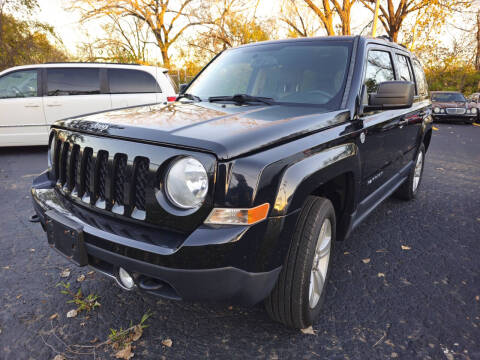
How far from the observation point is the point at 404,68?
11.9 ft

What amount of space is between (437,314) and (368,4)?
989 inches

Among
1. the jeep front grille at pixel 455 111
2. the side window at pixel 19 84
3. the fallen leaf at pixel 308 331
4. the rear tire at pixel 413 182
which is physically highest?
the side window at pixel 19 84

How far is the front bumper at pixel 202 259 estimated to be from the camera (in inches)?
58.8

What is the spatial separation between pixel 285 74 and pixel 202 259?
5.97 feet

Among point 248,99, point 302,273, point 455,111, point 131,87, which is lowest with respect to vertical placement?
point 302,273

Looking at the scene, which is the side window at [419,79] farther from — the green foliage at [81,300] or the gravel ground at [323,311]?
the green foliage at [81,300]

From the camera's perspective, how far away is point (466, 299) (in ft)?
7.95

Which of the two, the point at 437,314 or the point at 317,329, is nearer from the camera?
the point at 317,329

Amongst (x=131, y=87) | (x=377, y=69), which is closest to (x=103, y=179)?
(x=377, y=69)

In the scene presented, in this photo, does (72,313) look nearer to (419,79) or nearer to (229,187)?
(229,187)

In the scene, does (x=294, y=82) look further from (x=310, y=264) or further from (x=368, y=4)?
(x=368, y=4)

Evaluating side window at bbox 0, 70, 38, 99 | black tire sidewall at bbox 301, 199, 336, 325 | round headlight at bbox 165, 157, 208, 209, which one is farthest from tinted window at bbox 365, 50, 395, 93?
side window at bbox 0, 70, 38, 99

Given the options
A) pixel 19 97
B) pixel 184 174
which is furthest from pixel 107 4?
pixel 184 174

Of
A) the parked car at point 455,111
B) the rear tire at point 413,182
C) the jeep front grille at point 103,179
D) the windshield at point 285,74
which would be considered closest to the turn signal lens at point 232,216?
the jeep front grille at point 103,179
